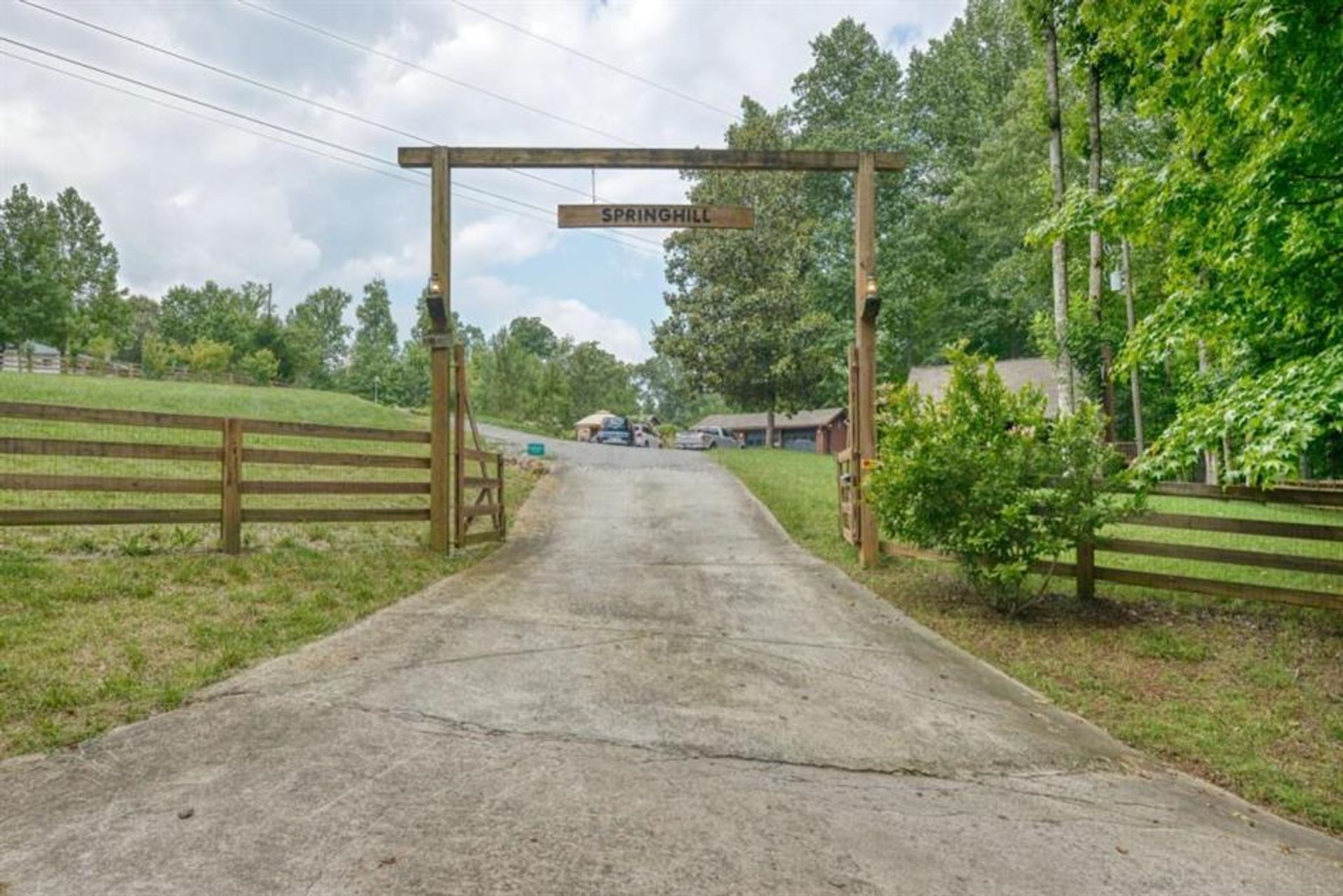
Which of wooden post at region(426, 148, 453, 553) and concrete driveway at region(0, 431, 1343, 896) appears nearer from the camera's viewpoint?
concrete driveway at region(0, 431, 1343, 896)

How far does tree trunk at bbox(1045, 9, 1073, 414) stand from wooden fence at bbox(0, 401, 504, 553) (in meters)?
12.1

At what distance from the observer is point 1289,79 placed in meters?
4.63

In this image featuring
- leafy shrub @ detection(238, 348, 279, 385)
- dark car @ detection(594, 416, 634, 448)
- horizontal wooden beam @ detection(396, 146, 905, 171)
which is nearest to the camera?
horizontal wooden beam @ detection(396, 146, 905, 171)

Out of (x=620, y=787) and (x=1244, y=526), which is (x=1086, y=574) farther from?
(x=620, y=787)

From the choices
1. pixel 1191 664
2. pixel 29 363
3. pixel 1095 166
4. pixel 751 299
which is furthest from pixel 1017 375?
pixel 29 363

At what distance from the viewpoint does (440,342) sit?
787 cm

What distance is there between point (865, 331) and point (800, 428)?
3977 cm

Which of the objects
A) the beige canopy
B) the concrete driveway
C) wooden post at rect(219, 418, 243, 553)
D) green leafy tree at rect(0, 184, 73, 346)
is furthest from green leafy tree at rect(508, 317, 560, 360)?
the concrete driveway

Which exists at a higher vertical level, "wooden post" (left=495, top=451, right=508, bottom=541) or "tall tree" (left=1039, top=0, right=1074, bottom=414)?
"tall tree" (left=1039, top=0, right=1074, bottom=414)

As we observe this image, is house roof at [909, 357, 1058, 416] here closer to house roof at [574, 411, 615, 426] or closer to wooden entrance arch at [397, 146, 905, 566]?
wooden entrance arch at [397, 146, 905, 566]

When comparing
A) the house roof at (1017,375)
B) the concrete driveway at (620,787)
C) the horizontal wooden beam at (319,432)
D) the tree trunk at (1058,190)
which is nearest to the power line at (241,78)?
the horizontal wooden beam at (319,432)

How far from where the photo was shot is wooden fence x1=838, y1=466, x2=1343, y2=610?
545 centimetres

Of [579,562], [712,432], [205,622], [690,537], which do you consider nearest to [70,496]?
[205,622]

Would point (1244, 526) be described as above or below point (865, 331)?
below
